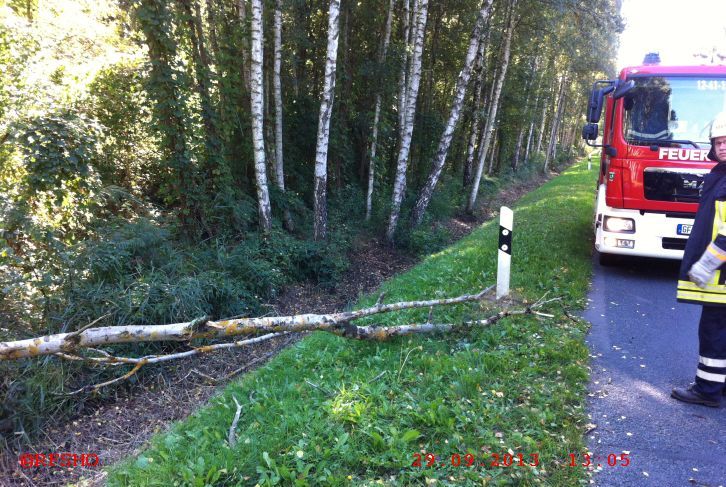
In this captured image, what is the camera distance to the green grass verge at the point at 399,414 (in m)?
3.00

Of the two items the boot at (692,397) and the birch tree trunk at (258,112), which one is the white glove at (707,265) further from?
the birch tree trunk at (258,112)

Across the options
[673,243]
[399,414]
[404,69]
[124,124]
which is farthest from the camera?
[404,69]

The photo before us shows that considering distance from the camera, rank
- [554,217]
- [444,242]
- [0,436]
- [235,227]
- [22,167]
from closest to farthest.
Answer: [0,436], [22,167], [235,227], [554,217], [444,242]

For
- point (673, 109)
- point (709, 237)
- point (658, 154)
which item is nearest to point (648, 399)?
point (709, 237)

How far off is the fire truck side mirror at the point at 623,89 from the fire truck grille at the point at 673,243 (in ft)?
7.32

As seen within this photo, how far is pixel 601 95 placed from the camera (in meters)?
6.78

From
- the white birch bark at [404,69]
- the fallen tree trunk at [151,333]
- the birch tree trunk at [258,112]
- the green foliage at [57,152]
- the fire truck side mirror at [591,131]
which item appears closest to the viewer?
the fallen tree trunk at [151,333]

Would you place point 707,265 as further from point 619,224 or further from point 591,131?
point 591,131

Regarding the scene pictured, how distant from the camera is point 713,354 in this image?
3.60m

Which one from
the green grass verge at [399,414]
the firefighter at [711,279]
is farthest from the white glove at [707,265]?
the green grass verge at [399,414]

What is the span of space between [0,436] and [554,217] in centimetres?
1168

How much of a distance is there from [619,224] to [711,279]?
3.37 m

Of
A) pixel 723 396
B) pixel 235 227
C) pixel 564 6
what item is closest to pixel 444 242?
pixel 235 227

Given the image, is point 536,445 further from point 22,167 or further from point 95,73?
point 95,73
